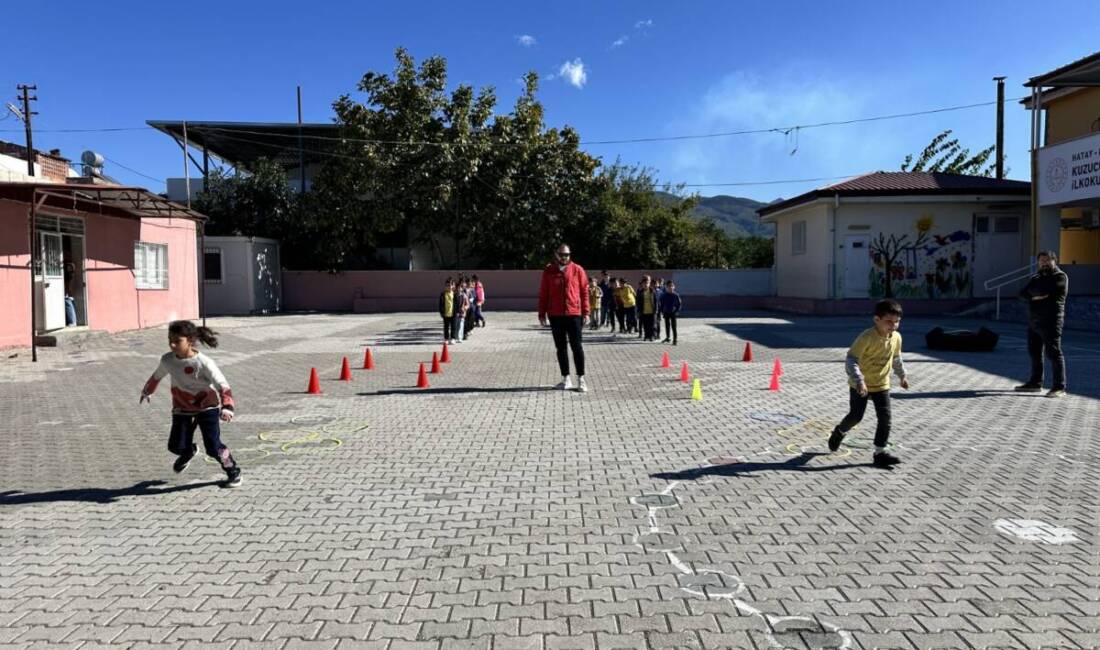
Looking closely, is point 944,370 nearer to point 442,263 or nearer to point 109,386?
point 109,386

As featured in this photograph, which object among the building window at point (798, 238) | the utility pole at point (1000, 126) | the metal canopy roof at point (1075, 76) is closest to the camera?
the metal canopy roof at point (1075, 76)

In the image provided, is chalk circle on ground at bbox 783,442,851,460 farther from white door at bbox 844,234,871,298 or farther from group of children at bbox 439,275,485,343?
white door at bbox 844,234,871,298

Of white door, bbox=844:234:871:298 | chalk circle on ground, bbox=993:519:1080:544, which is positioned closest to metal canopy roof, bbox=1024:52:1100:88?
white door, bbox=844:234:871:298

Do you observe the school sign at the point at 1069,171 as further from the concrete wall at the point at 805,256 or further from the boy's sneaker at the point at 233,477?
the boy's sneaker at the point at 233,477

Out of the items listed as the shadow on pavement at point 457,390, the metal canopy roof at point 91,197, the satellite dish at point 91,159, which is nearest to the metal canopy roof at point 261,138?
the satellite dish at point 91,159

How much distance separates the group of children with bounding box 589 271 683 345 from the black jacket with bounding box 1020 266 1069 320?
7564mm

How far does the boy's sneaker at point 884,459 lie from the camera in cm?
592

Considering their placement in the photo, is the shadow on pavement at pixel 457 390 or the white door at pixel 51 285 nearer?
the shadow on pavement at pixel 457 390

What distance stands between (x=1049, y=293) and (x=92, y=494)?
10.2 meters

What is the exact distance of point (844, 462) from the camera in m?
6.15

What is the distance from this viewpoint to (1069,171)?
67.8 ft

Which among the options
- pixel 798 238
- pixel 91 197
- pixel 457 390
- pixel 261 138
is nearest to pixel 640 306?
pixel 457 390

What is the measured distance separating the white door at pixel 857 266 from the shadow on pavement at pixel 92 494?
24.4 m

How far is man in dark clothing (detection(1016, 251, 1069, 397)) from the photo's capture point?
9109 mm
